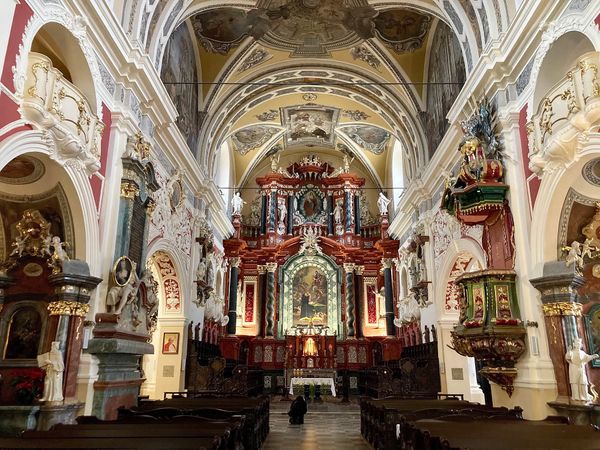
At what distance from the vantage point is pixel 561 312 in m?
6.97

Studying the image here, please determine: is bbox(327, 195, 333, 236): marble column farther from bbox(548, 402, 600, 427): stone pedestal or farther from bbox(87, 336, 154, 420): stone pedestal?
bbox(548, 402, 600, 427): stone pedestal

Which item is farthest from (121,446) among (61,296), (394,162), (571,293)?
(394,162)

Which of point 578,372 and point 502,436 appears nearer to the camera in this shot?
point 502,436

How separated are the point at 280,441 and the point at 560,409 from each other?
4460 mm

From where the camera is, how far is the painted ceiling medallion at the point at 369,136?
1959 centimetres

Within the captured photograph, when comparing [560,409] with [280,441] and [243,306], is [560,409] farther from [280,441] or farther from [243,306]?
[243,306]

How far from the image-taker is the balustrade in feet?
19.3

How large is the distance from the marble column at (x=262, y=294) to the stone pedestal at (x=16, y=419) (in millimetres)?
13624

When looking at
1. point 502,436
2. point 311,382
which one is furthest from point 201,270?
point 502,436

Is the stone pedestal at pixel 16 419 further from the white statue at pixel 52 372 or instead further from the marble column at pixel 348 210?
the marble column at pixel 348 210

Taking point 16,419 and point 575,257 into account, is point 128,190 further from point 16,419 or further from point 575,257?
point 575,257

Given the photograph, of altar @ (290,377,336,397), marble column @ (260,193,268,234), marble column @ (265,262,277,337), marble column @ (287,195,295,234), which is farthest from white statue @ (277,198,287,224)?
altar @ (290,377,336,397)

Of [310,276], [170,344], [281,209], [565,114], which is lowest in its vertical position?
[170,344]

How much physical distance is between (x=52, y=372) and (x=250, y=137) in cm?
1513
